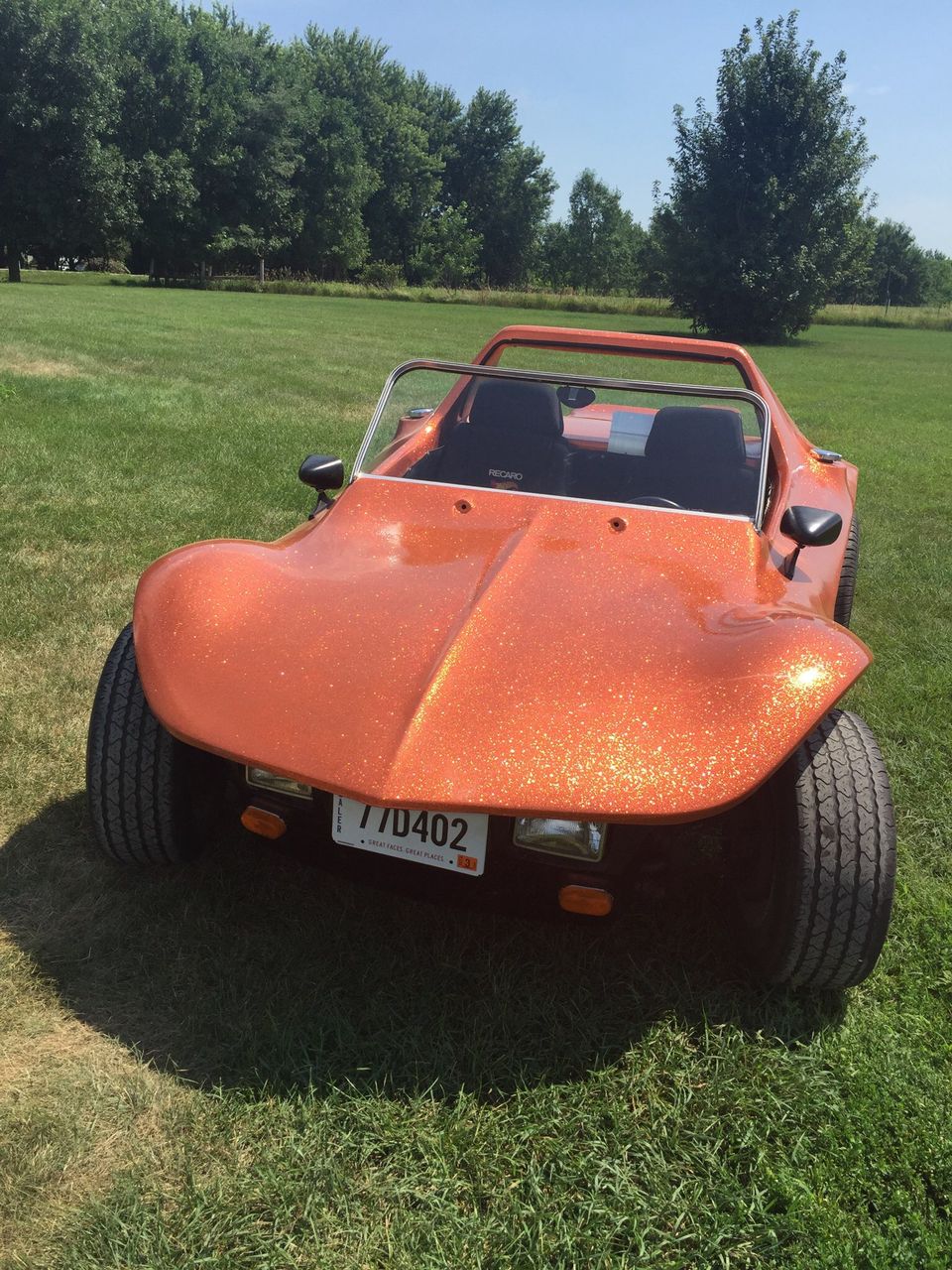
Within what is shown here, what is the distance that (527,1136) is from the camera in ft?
6.03

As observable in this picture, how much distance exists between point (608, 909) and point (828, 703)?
616mm

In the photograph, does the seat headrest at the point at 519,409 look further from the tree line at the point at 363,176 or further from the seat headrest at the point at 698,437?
the tree line at the point at 363,176

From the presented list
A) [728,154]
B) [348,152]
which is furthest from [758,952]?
[348,152]

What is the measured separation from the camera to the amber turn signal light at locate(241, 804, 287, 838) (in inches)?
84.1

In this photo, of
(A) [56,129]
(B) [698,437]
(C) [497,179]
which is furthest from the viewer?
(C) [497,179]

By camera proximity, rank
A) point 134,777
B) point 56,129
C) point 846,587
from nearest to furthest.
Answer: point 134,777 → point 846,587 → point 56,129

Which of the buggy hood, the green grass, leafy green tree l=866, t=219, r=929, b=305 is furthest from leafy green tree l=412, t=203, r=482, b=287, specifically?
the buggy hood

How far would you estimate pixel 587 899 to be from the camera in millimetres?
1972

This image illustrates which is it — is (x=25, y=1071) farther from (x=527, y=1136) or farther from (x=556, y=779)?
(x=556, y=779)

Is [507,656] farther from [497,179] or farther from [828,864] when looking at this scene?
[497,179]

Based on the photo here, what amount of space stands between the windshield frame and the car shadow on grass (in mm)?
1195

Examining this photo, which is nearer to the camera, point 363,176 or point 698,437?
point 698,437

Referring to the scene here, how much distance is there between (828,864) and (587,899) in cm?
52

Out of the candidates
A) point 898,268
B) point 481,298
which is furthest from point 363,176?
point 898,268
